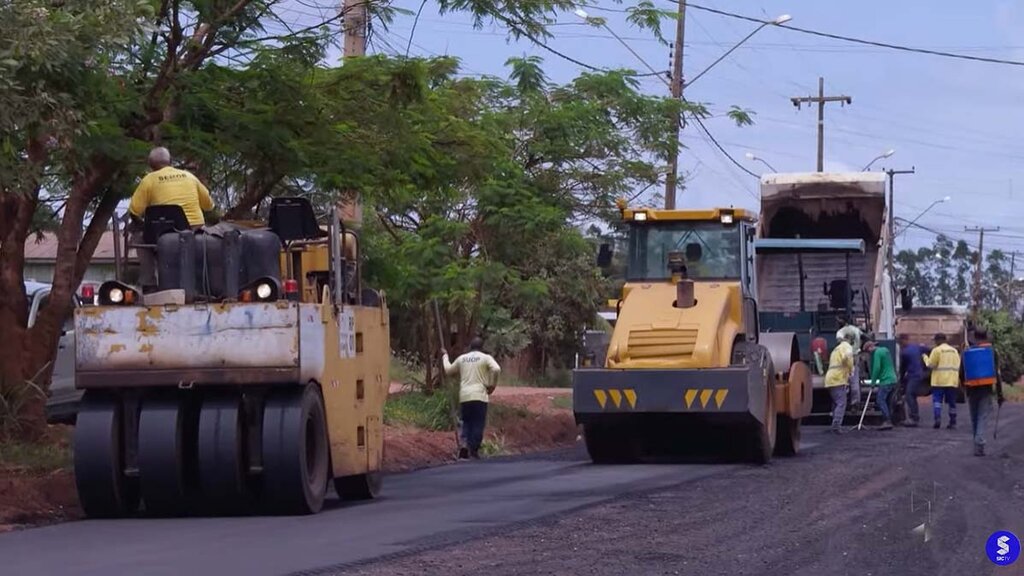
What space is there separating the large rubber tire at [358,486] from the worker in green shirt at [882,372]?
14545 millimetres

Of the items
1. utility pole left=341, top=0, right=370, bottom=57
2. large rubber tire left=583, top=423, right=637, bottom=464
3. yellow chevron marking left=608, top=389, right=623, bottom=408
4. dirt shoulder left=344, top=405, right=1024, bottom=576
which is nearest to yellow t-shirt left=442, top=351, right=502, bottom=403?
large rubber tire left=583, top=423, right=637, bottom=464

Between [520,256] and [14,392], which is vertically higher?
[520,256]

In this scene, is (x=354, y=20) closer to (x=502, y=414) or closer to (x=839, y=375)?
(x=502, y=414)

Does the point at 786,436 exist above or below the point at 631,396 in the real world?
below

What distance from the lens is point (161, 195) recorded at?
1334 centimetres

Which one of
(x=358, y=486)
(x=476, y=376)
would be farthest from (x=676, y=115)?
(x=358, y=486)

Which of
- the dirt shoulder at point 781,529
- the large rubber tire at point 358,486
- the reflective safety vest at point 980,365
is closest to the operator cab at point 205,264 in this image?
the large rubber tire at point 358,486

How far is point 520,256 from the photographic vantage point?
87.0 ft

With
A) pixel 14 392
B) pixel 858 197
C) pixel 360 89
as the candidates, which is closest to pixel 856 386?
pixel 858 197

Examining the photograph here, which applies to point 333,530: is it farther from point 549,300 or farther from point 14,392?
point 549,300

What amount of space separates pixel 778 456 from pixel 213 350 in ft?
32.0

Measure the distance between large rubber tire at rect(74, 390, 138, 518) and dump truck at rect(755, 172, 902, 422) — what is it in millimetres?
15480

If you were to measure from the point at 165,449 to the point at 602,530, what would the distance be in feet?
11.5

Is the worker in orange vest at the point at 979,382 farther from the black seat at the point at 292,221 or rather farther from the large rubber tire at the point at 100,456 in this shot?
the large rubber tire at the point at 100,456
